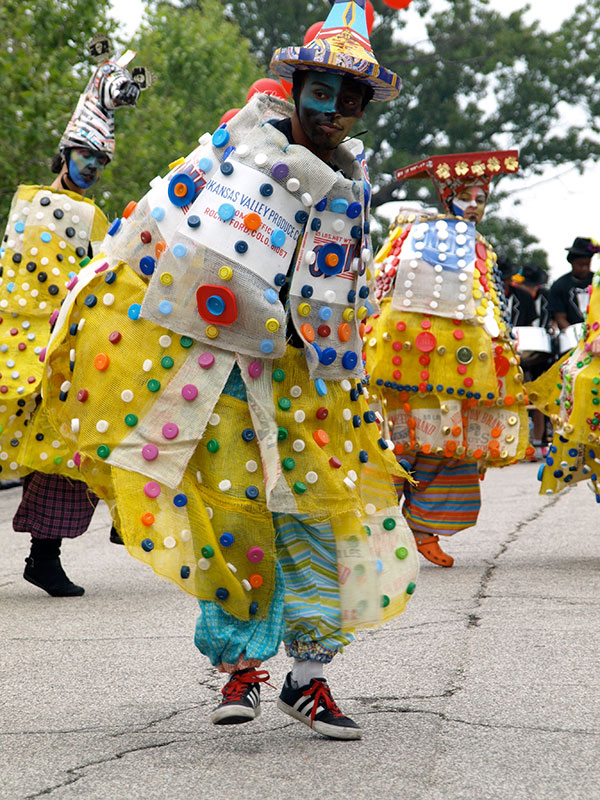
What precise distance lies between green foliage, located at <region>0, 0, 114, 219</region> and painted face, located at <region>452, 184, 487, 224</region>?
8.44m

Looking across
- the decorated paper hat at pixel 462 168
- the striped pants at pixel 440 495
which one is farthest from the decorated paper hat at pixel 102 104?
the striped pants at pixel 440 495

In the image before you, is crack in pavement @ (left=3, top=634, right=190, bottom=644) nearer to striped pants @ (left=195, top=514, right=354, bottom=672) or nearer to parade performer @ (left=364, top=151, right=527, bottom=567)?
striped pants @ (left=195, top=514, right=354, bottom=672)

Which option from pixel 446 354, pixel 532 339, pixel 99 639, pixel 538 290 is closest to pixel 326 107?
pixel 99 639

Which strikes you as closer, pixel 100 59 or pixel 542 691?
pixel 542 691

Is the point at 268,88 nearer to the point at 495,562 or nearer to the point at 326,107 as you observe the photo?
the point at 326,107

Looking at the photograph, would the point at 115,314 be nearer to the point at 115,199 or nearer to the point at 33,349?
the point at 33,349

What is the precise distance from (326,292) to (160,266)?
17.6 inches

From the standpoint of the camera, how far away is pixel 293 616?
3.40m

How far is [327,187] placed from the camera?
135 inches

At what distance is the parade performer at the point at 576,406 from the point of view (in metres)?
6.33

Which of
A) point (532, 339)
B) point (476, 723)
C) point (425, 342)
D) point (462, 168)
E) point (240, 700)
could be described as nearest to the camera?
point (240, 700)

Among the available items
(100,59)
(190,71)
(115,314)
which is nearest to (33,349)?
(100,59)

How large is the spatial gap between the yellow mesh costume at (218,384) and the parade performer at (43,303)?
243 centimetres

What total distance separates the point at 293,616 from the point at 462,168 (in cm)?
417
